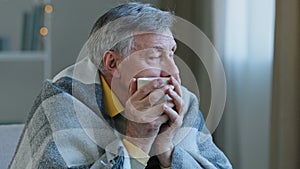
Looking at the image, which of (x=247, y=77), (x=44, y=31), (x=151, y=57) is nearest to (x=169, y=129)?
(x=151, y=57)

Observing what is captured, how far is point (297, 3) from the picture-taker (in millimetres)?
1866

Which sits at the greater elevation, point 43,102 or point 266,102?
point 43,102

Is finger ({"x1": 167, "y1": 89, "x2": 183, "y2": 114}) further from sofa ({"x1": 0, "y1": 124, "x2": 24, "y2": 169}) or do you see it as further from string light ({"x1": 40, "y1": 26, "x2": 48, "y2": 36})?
string light ({"x1": 40, "y1": 26, "x2": 48, "y2": 36})

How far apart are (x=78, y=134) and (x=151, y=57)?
25 cm

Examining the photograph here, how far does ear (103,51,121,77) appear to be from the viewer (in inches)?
49.9

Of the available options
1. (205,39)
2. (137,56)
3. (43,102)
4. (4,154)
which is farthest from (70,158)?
(205,39)

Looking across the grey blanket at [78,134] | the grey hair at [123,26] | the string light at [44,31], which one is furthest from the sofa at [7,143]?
the string light at [44,31]

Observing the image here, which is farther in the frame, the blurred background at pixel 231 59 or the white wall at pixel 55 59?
the white wall at pixel 55 59

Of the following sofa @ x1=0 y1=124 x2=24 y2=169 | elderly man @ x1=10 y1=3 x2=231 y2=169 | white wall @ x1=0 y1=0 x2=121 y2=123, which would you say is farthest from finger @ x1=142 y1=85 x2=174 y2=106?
white wall @ x1=0 y1=0 x2=121 y2=123

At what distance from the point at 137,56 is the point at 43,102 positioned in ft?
0.85

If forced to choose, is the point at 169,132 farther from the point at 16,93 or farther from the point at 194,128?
the point at 16,93

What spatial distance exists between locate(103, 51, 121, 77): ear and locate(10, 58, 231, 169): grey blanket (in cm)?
4

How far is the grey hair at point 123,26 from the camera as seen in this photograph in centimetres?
124

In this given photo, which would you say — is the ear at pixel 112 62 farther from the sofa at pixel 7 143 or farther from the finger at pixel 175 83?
the sofa at pixel 7 143
